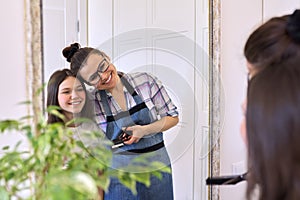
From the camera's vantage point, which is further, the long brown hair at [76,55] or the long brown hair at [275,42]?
the long brown hair at [76,55]

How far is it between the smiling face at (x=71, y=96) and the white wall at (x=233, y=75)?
0.71m

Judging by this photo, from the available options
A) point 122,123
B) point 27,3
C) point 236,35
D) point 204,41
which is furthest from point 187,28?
point 27,3

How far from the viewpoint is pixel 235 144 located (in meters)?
1.62

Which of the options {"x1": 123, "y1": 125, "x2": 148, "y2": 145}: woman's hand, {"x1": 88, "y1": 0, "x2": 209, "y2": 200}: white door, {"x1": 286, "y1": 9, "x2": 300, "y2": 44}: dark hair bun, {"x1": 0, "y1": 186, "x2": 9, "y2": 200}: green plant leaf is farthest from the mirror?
{"x1": 286, "y1": 9, "x2": 300, "y2": 44}: dark hair bun

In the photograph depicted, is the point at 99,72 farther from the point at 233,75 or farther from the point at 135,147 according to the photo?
the point at 233,75

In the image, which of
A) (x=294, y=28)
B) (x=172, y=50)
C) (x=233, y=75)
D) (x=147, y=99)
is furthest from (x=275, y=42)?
(x=233, y=75)

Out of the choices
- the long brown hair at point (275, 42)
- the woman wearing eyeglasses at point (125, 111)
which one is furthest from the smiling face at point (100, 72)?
the long brown hair at point (275, 42)

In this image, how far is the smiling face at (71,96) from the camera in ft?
3.52

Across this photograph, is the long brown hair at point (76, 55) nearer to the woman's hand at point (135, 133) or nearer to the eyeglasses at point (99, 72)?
the eyeglasses at point (99, 72)

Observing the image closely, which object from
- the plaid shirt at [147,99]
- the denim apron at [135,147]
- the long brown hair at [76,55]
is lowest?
the denim apron at [135,147]

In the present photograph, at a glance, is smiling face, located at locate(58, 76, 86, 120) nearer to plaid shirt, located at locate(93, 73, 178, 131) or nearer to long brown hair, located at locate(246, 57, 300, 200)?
plaid shirt, located at locate(93, 73, 178, 131)

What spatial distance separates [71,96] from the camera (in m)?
1.09

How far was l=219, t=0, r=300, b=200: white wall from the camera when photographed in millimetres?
1568

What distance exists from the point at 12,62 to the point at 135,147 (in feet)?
1.49
